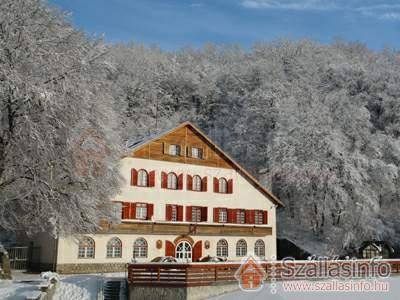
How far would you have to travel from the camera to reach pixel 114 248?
29.4 m

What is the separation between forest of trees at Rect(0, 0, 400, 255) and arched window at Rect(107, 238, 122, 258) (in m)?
6.47

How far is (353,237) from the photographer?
122 ft

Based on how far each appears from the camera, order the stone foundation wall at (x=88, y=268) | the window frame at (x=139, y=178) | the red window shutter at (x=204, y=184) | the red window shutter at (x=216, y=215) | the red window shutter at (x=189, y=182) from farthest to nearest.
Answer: the red window shutter at (x=204, y=184) → the red window shutter at (x=216, y=215) → the red window shutter at (x=189, y=182) → the window frame at (x=139, y=178) → the stone foundation wall at (x=88, y=268)

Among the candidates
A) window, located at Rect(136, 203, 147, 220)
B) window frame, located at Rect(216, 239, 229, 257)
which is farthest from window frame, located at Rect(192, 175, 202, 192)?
window, located at Rect(136, 203, 147, 220)

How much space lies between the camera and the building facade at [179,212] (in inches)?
1142

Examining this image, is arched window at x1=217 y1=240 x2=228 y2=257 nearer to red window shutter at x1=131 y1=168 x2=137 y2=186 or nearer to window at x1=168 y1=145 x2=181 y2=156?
window at x1=168 y1=145 x2=181 y2=156

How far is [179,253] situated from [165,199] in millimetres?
3648

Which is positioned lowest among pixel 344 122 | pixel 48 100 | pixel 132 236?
pixel 132 236

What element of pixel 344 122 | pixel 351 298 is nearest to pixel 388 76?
pixel 344 122

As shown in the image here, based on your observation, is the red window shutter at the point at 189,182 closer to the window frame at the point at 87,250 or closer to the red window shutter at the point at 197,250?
the red window shutter at the point at 197,250

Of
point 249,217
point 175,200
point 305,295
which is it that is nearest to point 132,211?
point 175,200

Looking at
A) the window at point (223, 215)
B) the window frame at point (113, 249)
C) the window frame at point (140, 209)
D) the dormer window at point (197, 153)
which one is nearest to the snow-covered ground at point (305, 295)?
the window frame at point (113, 249)

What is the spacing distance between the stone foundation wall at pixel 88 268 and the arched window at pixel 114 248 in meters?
0.59

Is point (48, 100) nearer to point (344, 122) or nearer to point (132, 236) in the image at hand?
point (132, 236)
